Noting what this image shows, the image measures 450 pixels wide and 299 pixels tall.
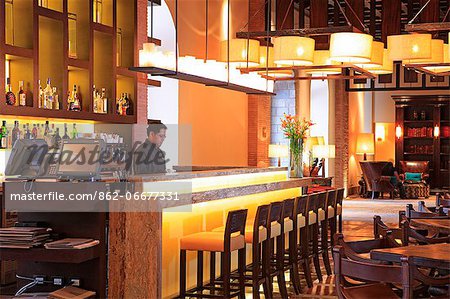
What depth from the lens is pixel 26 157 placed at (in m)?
8.05

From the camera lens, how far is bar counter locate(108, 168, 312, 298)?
6.43 metres

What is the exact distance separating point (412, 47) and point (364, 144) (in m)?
15.0

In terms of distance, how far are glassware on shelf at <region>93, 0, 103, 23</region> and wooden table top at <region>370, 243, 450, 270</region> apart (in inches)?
243

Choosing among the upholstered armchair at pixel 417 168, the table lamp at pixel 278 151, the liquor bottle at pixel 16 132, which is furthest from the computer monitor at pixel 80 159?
the upholstered armchair at pixel 417 168

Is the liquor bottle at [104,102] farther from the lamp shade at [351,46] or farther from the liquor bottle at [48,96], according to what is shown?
the lamp shade at [351,46]

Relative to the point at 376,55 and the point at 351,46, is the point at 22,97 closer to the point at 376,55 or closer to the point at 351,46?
the point at 351,46

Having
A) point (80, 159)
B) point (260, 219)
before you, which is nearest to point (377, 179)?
point (260, 219)

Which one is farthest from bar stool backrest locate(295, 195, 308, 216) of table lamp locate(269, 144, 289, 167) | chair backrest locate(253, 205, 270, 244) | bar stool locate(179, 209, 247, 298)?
table lamp locate(269, 144, 289, 167)

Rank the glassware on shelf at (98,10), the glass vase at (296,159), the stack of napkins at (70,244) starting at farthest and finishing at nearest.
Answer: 1. the glass vase at (296,159)
2. the glassware on shelf at (98,10)
3. the stack of napkins at (70,244)

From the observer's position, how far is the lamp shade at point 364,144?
82.2 ft

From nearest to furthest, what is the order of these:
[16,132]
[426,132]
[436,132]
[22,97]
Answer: [22,97] < [16,132] < [436,132] < [426,132]

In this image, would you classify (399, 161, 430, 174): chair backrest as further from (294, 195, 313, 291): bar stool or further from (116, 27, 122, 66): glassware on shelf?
(294, 195, 313, 291): bar stool

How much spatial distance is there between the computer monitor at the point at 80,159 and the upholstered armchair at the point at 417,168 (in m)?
19.7

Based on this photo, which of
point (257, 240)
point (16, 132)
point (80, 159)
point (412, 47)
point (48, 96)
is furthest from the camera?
point (412, 47)
